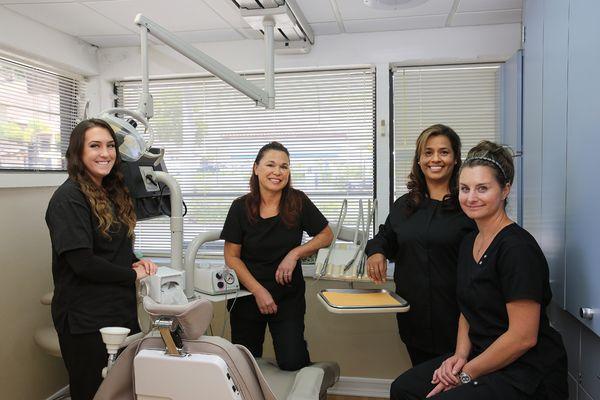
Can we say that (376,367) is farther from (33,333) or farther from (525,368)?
(33,333)

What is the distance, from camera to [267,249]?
2.36 meters

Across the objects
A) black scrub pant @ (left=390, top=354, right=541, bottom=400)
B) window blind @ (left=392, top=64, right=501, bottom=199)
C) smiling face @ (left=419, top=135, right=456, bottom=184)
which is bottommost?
black scrub pant @ (left=390, top=354, right=541, bottom=400)

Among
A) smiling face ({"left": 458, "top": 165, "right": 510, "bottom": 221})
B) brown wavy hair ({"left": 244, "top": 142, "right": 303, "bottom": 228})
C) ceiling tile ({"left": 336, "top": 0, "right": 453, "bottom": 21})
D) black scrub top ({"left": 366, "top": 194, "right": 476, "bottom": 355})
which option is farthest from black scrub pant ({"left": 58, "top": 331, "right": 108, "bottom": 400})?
ceiling tile ({"left": 336, "top": 0, "right": 453, "bottom": 21})

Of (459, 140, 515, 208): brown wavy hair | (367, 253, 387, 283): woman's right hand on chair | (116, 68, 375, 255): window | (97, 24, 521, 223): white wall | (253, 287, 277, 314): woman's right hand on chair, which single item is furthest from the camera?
(116, 68, 375, 255): window

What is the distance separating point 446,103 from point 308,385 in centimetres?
196

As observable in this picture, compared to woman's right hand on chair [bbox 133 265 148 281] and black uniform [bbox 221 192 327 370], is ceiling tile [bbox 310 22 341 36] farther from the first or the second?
woman's right hand on chair [bbox 133 265 148 281]

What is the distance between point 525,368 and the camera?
151 centimetres

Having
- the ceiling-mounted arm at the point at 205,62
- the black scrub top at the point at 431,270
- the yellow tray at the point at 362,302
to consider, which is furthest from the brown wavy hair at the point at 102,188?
the black scrub top at the point at 431,270

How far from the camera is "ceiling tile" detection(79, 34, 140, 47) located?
309 cm

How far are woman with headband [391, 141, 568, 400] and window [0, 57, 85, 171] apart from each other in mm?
2460

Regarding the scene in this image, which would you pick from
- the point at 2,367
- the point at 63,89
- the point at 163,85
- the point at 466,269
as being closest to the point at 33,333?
the point at 2,367

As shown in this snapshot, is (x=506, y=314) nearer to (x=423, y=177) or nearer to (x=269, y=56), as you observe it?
(x=423, y=177)

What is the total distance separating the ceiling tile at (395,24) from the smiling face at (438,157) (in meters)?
1.14

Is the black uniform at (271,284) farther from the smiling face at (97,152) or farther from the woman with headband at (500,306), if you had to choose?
the woman with headband at (500,306)
